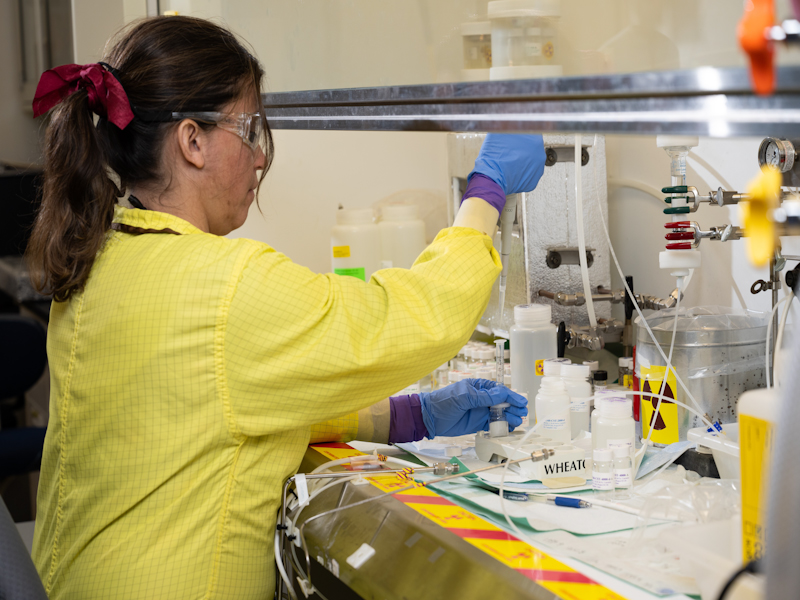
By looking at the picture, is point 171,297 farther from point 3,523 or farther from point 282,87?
point 282,87

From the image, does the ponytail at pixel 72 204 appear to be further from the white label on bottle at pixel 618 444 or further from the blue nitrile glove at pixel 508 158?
the white label on bottle at pixel 618 444

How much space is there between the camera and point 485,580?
2.86ft

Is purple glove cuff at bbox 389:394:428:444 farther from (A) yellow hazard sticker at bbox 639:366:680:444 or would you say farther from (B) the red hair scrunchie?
(B) the red hair scrunchie

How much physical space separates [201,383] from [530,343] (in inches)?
32.0

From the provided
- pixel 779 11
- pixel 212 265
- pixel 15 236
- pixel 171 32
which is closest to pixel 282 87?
pixel 171 32

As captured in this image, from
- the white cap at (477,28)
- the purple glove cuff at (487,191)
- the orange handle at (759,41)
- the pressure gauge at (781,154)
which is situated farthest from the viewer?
the purple glove cuff at (487,191)

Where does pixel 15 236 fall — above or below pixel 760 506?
above

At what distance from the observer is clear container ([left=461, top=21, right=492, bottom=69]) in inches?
36.2

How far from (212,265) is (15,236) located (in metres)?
2.39

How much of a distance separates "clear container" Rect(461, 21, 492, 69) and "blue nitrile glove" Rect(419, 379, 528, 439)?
0.67m

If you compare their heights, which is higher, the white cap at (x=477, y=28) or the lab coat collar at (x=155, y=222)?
the white cap at (x=477, y=28)

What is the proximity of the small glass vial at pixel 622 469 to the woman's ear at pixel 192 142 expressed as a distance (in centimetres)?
80

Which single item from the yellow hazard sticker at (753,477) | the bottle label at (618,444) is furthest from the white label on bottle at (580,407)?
the yellow hazard sticker at (753,477)

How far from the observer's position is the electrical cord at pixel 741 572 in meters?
0.62
